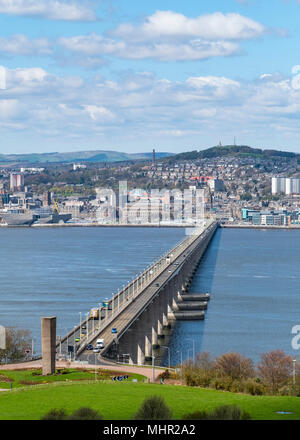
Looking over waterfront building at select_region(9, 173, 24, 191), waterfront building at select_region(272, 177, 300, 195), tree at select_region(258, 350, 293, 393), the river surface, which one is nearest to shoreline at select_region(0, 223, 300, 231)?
the river surface

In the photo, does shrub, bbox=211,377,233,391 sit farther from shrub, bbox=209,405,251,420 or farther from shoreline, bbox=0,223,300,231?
shoreline, bbox=0,223,300,231

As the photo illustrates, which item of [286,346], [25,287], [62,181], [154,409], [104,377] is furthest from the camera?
[62,181]

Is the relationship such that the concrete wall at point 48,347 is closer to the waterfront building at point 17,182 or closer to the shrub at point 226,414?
the shrub at point 226,414

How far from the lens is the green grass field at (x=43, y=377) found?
14234 mm

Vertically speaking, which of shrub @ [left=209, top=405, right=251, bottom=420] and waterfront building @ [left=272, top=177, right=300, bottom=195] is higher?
waterfront building @ [left=272, top=177, right=300, bottom=195]

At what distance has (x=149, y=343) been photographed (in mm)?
23328

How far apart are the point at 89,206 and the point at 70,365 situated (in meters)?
109

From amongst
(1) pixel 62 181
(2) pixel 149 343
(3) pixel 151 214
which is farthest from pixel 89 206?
(2) pixel 149 343

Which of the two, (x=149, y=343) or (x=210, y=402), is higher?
(x=210, y=402)

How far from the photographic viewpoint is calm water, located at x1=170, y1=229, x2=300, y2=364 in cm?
2330

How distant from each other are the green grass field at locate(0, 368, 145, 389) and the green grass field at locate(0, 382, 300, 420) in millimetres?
1173

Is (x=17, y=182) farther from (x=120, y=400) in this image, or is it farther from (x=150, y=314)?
(x=120, y=400)

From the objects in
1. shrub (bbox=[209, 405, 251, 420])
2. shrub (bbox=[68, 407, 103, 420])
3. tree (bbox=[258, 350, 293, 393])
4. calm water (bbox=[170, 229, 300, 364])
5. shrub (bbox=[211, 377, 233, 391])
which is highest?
shrub (bbox=[68, 407, 103, 420])
